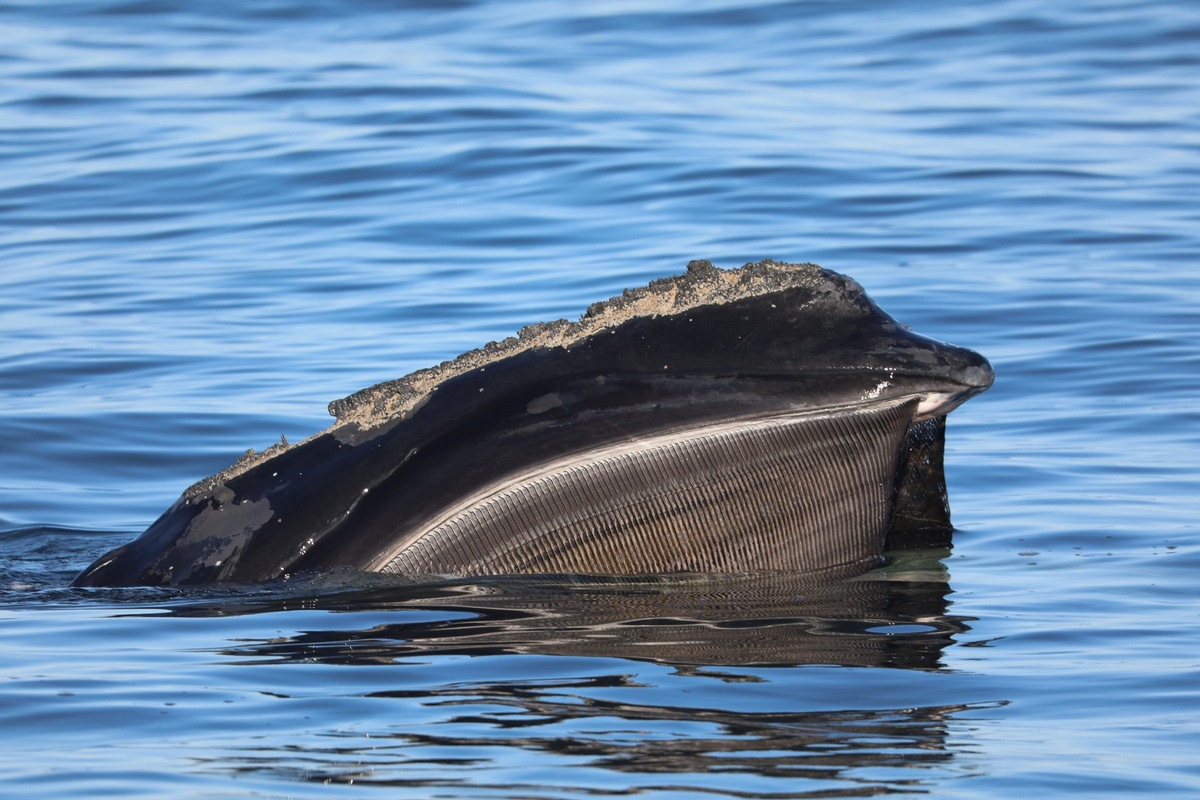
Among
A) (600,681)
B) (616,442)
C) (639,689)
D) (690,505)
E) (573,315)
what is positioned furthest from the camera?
(573,315)

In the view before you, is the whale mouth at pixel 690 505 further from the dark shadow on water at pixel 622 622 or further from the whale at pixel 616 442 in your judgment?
the dark shadow on water at pixel 622 622

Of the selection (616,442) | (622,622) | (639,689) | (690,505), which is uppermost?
(616,442)

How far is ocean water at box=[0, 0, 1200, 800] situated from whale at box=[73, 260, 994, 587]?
0.27m

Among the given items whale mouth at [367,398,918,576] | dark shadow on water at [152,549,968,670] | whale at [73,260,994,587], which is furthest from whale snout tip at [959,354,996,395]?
dark shadow on water at [152,549,968,670]

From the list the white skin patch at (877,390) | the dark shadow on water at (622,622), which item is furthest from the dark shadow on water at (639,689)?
the white skin patch at (877,390)

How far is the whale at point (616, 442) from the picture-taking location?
5.60 meters

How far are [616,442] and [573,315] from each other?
23.8ft

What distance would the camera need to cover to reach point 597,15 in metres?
30.7

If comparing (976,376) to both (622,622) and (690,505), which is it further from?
(622,622)

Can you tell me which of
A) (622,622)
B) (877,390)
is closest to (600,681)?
(622,622)

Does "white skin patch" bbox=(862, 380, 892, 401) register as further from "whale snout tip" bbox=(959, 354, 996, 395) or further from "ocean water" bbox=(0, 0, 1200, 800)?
"ocean water" bbox=(0, 0, 1200, 800)

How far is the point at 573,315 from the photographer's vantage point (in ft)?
42.1

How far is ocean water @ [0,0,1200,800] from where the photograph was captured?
4910 millimetres

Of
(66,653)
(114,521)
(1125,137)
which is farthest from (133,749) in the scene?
(1125,137)
